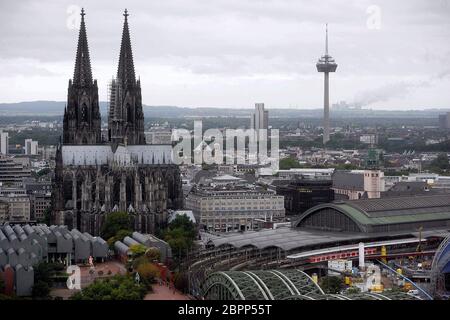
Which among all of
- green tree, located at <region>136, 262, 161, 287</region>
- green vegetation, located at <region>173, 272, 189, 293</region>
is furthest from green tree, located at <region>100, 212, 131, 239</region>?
green vegetation, located at <region>173, 272, 189, 293</region>

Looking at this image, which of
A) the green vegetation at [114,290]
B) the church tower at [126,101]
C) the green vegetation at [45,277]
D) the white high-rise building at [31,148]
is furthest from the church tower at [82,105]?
the white high-rise building at [31,148]

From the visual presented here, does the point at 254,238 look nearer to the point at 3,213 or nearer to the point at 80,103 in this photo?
the point at 80,103

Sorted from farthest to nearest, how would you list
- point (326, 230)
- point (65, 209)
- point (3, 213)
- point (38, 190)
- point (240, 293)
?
point (38, 190) → point (3, 213) → point (65, 209) → point (326, 230) → point (240, 293)

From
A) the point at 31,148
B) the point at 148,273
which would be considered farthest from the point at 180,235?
the point at 31,148

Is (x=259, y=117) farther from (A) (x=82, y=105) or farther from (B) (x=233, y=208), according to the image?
(A) (x=82, y=105)

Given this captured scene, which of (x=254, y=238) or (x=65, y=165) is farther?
(x=65, y=165)

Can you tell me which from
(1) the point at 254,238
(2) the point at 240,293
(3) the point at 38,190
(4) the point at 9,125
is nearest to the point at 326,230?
(1) the point at 254,238

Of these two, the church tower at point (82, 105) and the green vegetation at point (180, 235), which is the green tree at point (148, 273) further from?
the church tower at point (82, 105)
